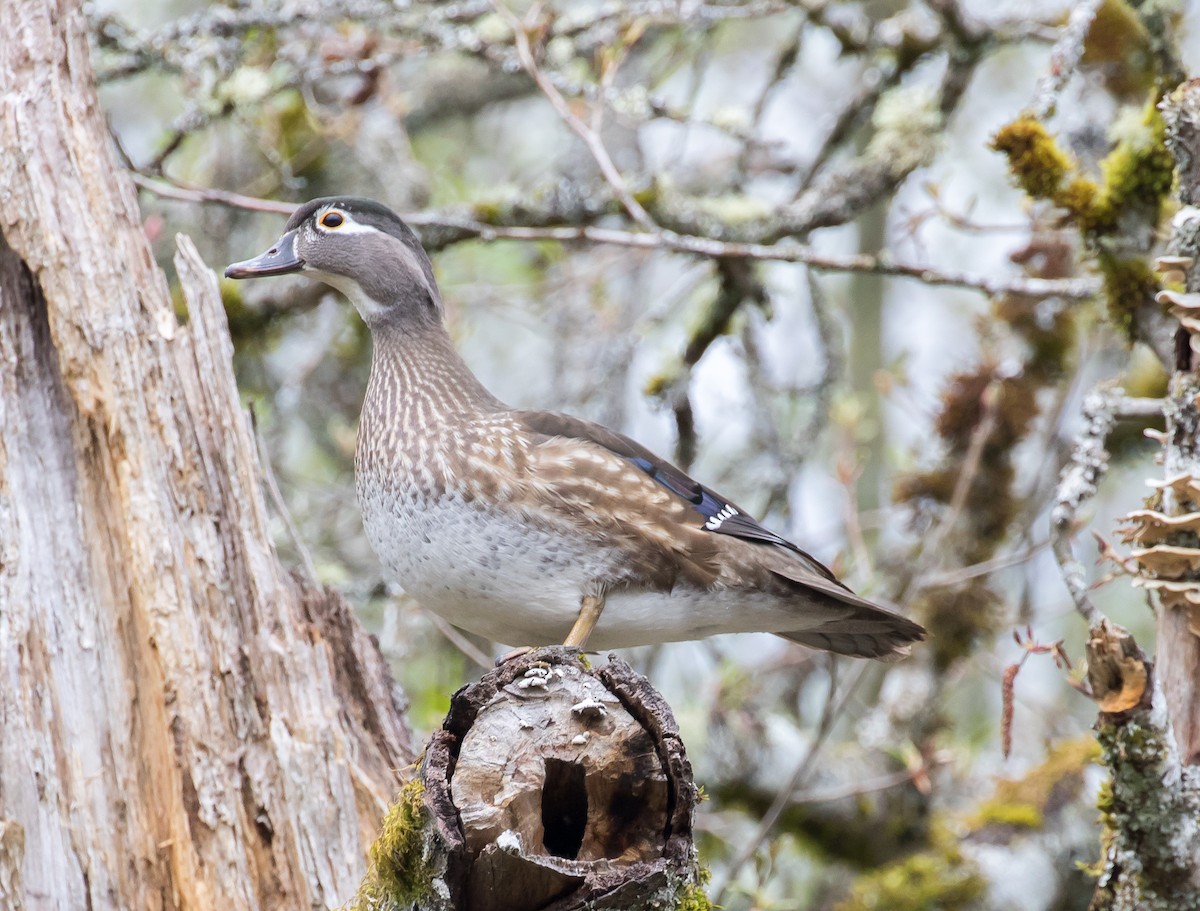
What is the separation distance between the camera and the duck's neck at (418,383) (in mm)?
4000

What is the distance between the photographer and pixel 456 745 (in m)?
2.34

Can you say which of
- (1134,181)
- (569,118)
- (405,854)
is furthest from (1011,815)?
(405,854)

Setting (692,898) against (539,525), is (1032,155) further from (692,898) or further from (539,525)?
(692,898)

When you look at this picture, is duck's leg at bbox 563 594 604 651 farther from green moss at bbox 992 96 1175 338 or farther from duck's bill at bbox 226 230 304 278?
green moss at bbox 992 96 1175 338

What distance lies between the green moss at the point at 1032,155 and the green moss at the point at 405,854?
2.56 meters

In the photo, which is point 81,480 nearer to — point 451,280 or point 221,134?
point 221,134

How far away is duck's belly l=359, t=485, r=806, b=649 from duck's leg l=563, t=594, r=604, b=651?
0.07ft

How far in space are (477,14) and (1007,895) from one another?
4247 millimetres

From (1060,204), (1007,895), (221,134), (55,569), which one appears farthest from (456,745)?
(221,134)

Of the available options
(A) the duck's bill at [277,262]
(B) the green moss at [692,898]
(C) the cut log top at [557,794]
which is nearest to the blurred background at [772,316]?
(A) the duck's bill at [277,262]

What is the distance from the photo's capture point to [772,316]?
5652 millimetres

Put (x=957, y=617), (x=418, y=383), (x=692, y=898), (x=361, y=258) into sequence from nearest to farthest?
(x=692, y=898) → (x=418, y=383) → (x=361, y=258) → (x=957, y=617)

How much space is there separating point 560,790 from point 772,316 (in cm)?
361

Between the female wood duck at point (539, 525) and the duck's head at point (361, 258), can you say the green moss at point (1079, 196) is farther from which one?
the duck's head at point (361, 258)
